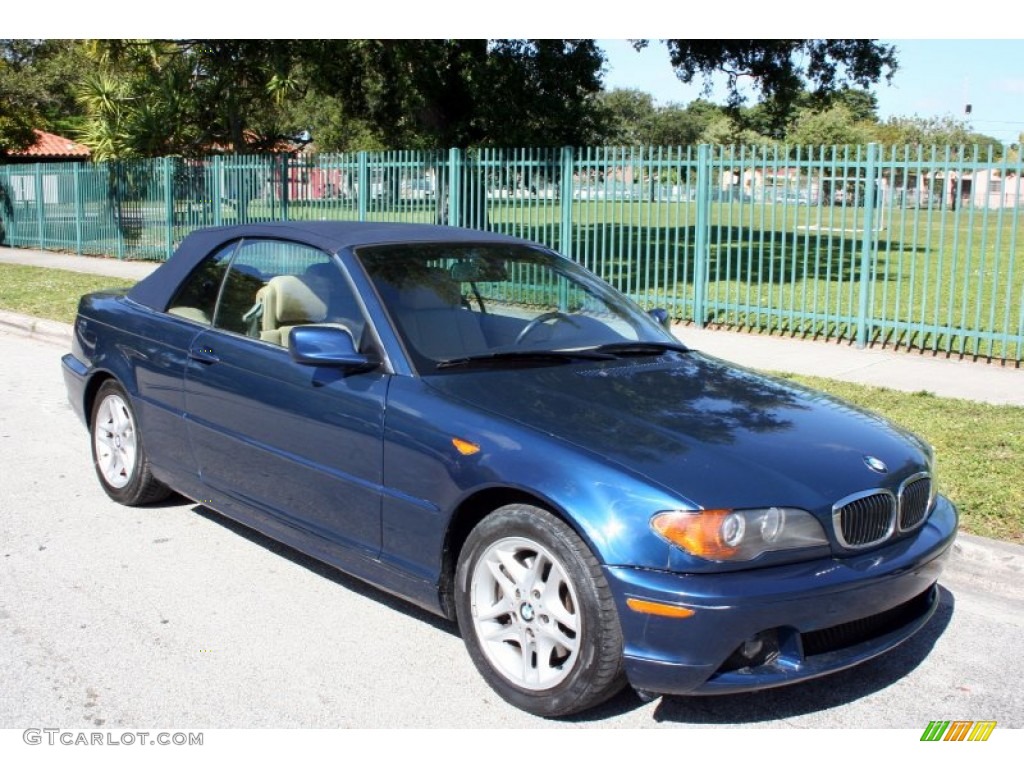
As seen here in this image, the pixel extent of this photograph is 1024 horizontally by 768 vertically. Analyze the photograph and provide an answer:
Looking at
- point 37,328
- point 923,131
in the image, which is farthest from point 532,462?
point 923,131

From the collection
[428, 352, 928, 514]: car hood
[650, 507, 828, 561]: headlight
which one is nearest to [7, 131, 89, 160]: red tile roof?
[428, 352, 928, 514]: car hood

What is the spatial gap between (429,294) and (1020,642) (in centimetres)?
275

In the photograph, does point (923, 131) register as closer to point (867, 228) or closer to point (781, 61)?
point (781, 61)

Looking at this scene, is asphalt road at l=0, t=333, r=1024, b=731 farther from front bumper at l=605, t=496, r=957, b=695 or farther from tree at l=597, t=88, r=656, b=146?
tree at l=597, t=88, r=656, b=146

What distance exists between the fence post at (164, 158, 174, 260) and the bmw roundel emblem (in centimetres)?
1973

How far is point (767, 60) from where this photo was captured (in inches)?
814

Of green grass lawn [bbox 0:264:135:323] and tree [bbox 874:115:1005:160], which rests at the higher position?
tree [bbox 874:115:1005:160]

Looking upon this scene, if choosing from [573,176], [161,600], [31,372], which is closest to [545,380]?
[161,600]

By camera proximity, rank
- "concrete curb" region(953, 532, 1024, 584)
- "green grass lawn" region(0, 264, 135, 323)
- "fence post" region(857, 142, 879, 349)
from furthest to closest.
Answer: "green grass lawn" region(0, 264, 135, 323), "fence post" region(857, 142, 879, 349), "concrete curb" region(953, 532, 1024, 584)

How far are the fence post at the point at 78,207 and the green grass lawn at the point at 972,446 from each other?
62.4ft

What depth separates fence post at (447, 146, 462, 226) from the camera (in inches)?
607

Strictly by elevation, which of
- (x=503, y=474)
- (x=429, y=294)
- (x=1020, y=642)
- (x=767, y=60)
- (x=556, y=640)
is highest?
(x=767, y=60)

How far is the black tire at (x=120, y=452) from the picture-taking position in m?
5.71
